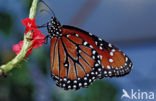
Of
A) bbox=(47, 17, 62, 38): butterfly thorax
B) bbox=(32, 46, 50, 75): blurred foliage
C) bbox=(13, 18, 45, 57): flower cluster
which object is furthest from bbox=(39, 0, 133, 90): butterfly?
bbox=(32, 46, 50, 75): blurred foliage

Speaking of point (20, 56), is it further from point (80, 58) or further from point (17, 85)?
point (17, 85)

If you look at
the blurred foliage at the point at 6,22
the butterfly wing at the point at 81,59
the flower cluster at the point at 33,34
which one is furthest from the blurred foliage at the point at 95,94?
the flower cluster at the point at 33,34

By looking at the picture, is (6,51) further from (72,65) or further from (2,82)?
(72,65)

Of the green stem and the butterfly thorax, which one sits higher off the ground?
the butterfly thorax

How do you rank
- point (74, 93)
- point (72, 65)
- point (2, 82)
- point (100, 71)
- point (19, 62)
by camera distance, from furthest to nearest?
point (74, 93)
point (2, 82)
point (72, 65)
point (100, 71)
point (19, 62)

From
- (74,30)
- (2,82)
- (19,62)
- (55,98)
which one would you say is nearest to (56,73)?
(74,30)

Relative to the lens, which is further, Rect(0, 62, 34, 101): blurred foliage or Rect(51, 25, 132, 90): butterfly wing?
Rect(0, 62, 34, 101): blurred foliage

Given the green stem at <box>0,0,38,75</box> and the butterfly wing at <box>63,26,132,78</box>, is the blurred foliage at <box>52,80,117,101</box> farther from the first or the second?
the green stem at <box>0,0,38,75</box>

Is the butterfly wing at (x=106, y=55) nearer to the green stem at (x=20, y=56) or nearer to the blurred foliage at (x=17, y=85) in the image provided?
the green stem at (x=20, y=56)
